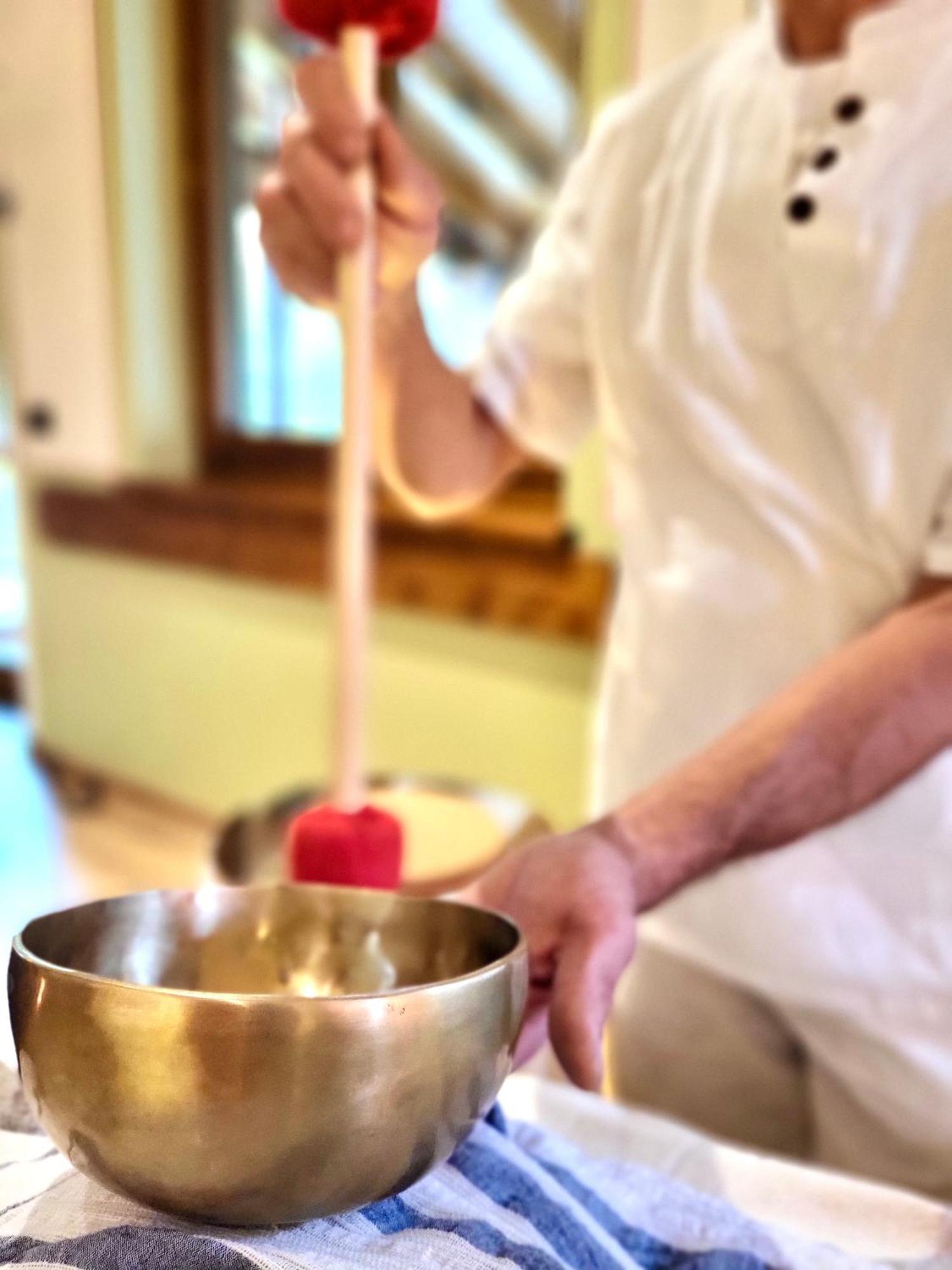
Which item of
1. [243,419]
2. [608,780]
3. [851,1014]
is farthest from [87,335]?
[243,419]

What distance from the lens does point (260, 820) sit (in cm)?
79

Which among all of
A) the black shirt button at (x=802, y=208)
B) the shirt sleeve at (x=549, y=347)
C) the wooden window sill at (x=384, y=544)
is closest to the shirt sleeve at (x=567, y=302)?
the shirt sleeve at (x=549, y=347)

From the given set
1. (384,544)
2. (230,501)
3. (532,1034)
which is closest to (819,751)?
(532,1034)

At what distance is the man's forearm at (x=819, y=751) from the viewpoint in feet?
1.35

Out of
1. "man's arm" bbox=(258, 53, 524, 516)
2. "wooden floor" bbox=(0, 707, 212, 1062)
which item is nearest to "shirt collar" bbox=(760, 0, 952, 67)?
"man's arm" bbox=(258, 53, 524, 516)

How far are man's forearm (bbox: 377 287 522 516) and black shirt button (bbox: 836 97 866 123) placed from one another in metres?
0.20

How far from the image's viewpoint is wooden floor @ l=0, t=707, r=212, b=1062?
1.58 metres

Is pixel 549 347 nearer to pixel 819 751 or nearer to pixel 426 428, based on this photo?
pixel 426 428

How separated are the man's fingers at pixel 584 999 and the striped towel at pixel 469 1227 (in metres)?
0.03

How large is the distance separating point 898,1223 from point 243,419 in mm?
1422

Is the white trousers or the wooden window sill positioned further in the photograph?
the wooden window sill

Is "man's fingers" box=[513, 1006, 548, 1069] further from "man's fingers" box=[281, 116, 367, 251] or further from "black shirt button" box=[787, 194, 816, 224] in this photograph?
"black shirt button" box=[787, 194, 816, 224]

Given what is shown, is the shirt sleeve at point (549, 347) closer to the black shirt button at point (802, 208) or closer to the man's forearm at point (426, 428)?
the man's forearm at point (426, 428)

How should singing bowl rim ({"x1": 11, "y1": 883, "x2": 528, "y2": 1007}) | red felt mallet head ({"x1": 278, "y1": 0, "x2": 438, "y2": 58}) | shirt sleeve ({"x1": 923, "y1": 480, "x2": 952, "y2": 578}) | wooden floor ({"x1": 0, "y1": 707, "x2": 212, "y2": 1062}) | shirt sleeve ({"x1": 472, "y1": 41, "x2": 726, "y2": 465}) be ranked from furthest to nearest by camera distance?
wooden floor ({"x1": 0, "y1": 707, "x2": 212, "y2": 1062}), shirt sleeve ({"x1": 472, "y1": 41, "x2": 726, "y2": 465}), shirt sleeve ({"x1": 923, "y1": 480, "x2": 952, "y2": 578}), red felt mallet head ({"x1": 278, "y1": 0, "x2": 438, "y2": 58}), singing bowl rim ({"x1": 11, "y1": 883, "x2": 528, "y2": 1007})
